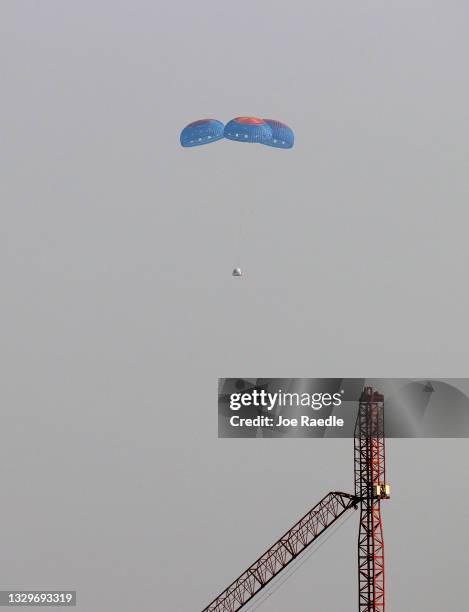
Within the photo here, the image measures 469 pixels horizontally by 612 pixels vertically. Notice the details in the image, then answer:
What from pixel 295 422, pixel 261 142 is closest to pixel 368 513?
pixel 295 422

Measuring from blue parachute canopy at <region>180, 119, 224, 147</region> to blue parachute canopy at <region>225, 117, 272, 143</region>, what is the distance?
0.67 m

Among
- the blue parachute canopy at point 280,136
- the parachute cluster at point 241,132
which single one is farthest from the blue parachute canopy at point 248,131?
the blue parachute canopy at point 280,136

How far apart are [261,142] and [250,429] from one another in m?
20.0

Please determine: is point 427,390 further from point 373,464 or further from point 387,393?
point 373,464

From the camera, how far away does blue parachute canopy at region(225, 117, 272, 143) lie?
58125 millimetres

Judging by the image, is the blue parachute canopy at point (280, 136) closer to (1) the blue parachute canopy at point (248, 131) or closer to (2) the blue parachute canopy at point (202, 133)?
(1) the blue parachute canopy at point (248, 131)

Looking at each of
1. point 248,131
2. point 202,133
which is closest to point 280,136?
point 248,131

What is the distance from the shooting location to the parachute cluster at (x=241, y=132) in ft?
191

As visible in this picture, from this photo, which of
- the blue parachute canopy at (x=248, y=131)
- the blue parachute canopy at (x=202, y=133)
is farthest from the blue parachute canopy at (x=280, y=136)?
the blue parachute canopy at (x=202, y=133)

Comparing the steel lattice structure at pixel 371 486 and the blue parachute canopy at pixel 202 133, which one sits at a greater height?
the blue parachute canopy at pixel 202 133

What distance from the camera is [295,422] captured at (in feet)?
223

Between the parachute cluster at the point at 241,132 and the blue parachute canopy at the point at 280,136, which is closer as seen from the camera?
the parachute cluster at the point at 241,132

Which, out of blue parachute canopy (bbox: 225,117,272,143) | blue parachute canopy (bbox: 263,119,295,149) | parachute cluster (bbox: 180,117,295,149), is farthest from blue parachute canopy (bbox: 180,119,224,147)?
blue parachute canopy (bbox: 263,119,295,149)

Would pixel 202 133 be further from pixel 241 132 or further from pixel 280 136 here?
pixel 280 136
